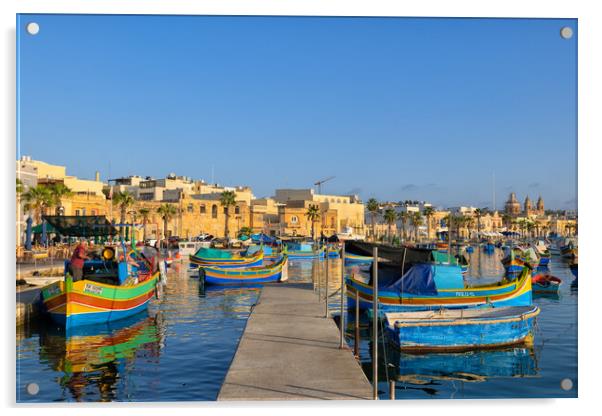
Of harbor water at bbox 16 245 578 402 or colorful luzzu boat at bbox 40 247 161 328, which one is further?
colorful luzzu boat at bbox 40 247 161 328

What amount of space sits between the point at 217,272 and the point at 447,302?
1825cm

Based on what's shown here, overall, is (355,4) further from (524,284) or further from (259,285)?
(259,285)

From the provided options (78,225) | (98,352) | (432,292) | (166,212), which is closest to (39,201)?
(78,225)

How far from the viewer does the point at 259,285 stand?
38.9m

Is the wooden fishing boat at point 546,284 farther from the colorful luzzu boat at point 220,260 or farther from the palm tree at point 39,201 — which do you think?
the palm tree at point 39,201

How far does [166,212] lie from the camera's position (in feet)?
283

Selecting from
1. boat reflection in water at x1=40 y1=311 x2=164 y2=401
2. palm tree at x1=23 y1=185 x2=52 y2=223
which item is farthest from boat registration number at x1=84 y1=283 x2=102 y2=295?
palm tree at x1=23 y1=185 x2=52 y2=223

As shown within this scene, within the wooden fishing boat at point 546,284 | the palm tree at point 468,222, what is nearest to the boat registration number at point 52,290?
the wooden fishing boat at point 546,284

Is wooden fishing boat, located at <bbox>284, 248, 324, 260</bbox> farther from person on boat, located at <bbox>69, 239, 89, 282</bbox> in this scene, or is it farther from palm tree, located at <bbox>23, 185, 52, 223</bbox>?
person on boat, located at <bbox>69, 239, 89, 282</bbox>

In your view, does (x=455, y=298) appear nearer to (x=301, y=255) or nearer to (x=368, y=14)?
(x=368, y=14)

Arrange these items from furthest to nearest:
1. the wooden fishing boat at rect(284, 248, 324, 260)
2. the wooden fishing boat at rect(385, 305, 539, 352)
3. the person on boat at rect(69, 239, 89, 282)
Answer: the wooden fishing boat at rect(284, 248, 324, 260)
the person on boat at rect(69, 239, 89, 282)
the wooden fishing boat at rect(385, 305, 539, 352)

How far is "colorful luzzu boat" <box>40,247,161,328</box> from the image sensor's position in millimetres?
20844

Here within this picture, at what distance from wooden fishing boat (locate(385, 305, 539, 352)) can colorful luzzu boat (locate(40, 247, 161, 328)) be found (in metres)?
9.76

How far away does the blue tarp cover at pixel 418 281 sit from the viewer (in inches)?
902
